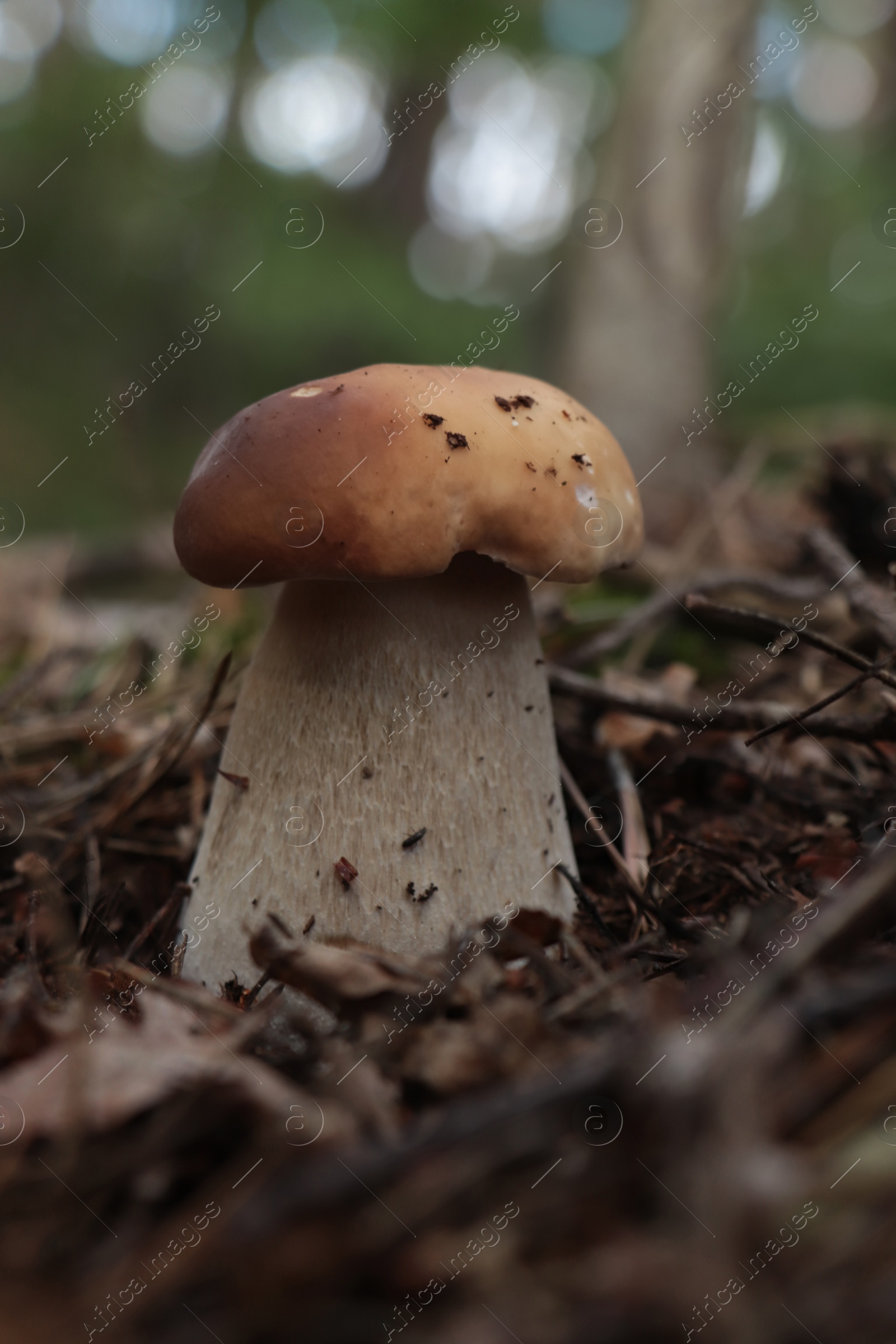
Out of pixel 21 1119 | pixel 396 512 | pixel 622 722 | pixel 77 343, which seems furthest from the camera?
pixel 77 343

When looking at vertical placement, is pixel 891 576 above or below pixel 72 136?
below

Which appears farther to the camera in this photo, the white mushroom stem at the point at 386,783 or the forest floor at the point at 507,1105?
the white mushroom stem at the point at 386,783

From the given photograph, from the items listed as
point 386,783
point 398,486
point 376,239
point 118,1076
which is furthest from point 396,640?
point 376,239

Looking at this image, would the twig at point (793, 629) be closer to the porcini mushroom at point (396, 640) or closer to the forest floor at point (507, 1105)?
the forest floor at point (507, 1105)

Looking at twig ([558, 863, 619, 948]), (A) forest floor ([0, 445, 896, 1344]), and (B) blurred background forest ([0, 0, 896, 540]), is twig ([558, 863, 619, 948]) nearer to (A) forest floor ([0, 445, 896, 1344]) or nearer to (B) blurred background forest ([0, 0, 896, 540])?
(A) forest floor ([0, 445, 896, 1344])

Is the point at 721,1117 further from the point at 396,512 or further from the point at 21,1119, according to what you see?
the point at 396,512

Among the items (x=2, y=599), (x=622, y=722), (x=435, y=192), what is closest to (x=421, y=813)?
(x=622, y=722)

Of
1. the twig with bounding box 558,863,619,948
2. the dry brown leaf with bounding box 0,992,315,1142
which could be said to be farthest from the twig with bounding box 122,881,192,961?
the twig with bounding box 558,863,619,948

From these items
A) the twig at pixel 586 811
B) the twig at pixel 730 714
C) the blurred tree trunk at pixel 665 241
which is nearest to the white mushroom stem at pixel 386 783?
the twig at pixel 586 811
